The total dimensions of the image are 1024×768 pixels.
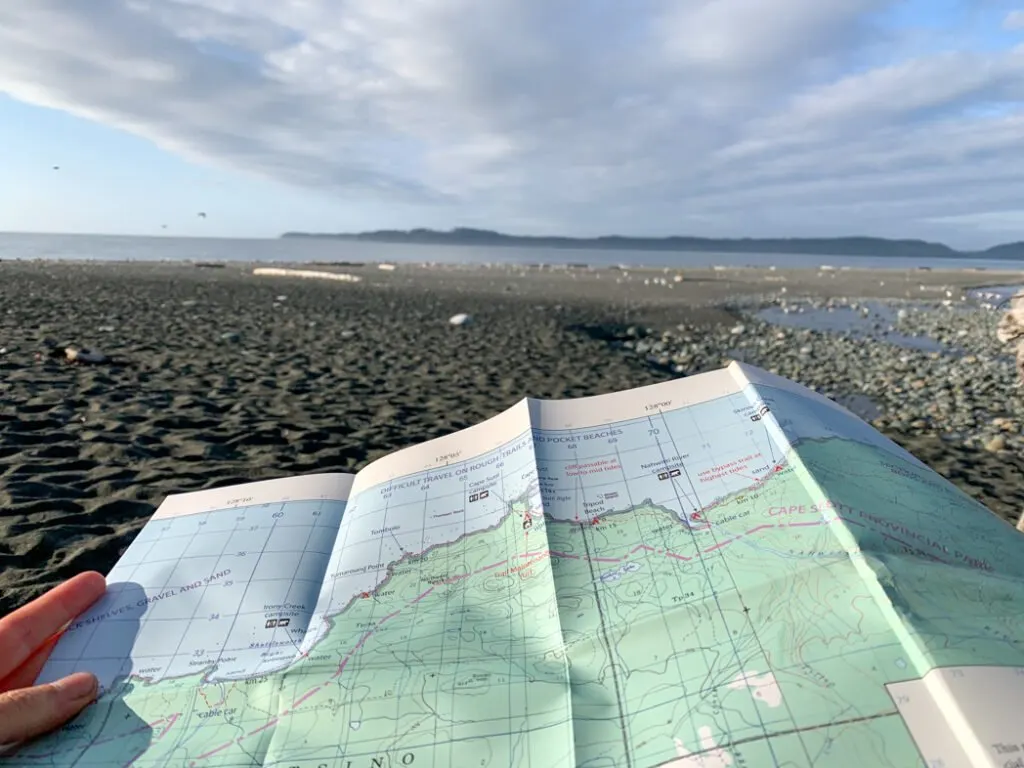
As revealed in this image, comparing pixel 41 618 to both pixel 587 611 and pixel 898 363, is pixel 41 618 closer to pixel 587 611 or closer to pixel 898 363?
pixel 587 611

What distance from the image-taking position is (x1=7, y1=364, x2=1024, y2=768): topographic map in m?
1.00

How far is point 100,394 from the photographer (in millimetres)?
4883

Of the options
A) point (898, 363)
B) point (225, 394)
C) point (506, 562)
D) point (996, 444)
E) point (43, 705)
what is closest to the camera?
point (43, 705)

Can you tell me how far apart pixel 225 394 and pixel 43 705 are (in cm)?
449

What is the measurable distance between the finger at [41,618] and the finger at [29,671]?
1 cm

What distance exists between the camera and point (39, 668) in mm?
1322

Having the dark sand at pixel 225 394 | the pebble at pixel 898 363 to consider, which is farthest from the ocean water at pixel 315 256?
the pebble at pixel 898 363

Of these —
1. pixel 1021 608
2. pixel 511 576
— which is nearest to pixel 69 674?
pixel 511 576

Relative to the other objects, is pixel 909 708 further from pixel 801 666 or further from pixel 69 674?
pixel 69 674

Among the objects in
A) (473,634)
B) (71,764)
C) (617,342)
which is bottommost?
(617,342)

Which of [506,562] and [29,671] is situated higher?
[506,562]

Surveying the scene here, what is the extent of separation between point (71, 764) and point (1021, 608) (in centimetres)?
179

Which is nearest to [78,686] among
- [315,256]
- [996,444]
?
[996,444]

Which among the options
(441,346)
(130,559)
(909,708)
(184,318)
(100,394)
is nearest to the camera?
(909,708)
